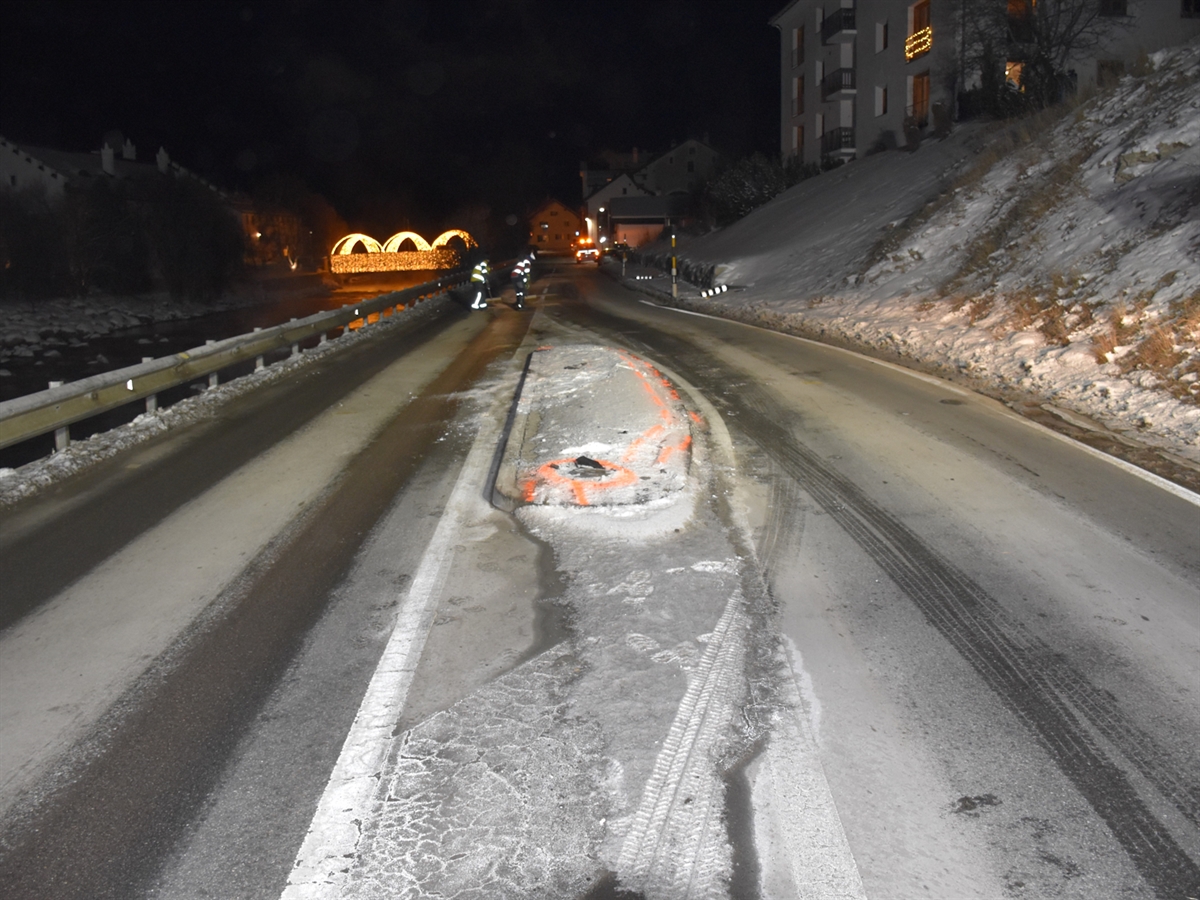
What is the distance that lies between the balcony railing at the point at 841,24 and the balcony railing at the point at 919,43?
5.91m

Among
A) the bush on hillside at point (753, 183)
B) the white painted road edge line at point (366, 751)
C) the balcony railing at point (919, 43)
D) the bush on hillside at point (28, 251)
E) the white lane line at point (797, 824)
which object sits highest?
the balcony railing at point (919, 43)

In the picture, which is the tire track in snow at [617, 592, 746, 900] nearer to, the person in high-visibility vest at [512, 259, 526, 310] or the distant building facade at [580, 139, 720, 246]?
the person in high-visibility vest at [512, 259, 526, 310]

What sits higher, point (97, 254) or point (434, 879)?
point (97, 254)

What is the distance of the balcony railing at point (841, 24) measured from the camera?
41.8m

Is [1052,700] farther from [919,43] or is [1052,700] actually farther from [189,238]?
[189,238]

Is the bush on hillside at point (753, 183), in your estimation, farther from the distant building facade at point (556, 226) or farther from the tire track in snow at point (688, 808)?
the distant building facade at point (556, 226)

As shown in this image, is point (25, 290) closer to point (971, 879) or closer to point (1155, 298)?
point (1155, 298)

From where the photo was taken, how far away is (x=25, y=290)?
37438mm

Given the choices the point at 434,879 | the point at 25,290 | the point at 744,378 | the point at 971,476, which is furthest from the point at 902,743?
the point at 25,290

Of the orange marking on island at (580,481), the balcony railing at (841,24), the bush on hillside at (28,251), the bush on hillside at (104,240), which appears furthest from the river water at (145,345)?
the balcony railing at (841,24)

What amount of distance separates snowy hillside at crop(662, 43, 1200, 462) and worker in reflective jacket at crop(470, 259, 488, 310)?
645 centimetres

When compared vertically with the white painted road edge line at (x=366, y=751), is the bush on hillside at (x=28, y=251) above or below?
above

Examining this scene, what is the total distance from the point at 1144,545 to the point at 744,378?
6.91m

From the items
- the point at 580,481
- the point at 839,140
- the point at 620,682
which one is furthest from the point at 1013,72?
the point at 620,682
